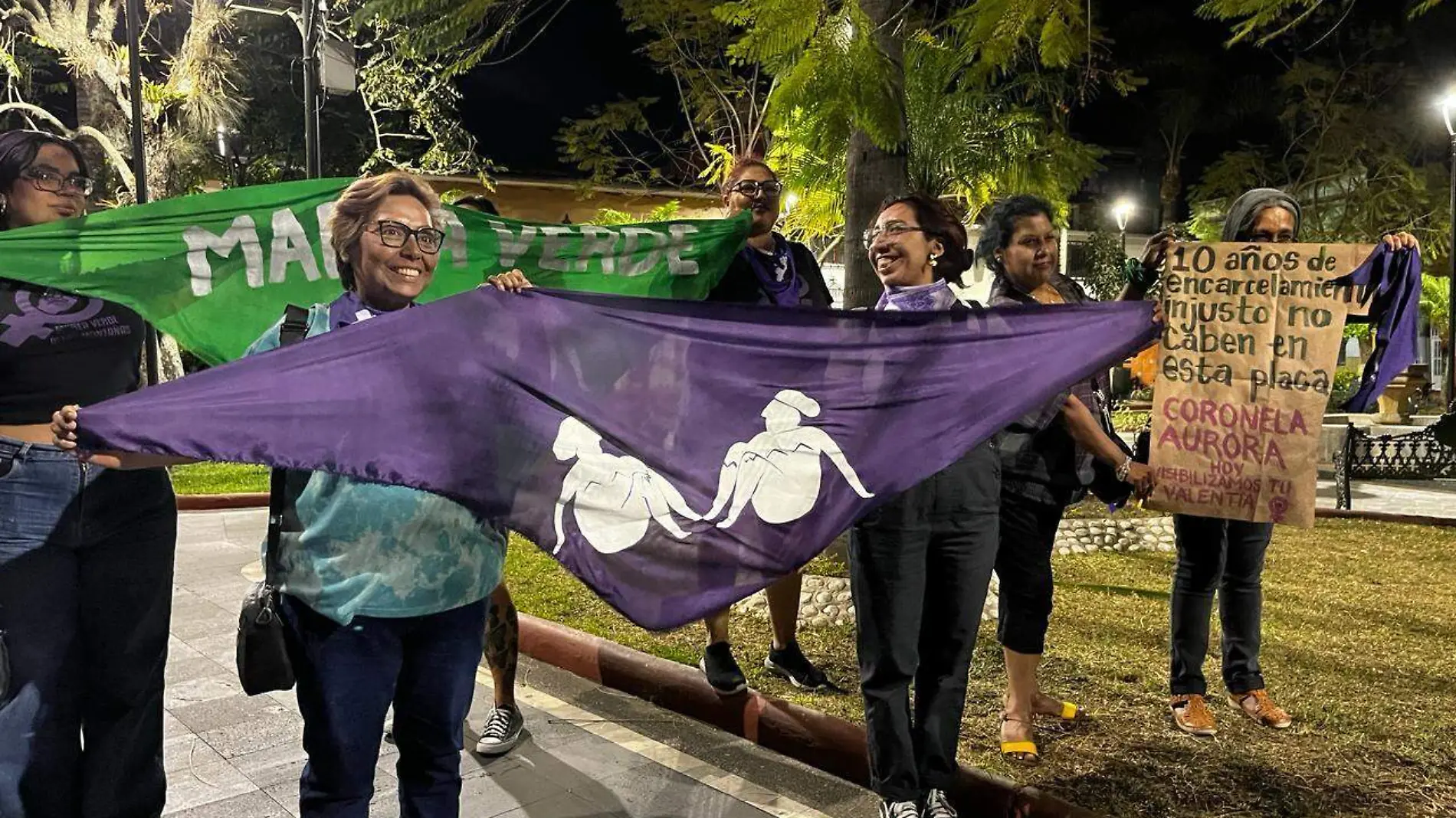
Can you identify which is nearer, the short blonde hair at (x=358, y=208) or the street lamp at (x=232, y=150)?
the short blonde hair at (x=358, y=208)

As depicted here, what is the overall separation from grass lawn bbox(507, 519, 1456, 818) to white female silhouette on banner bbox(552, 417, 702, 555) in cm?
188

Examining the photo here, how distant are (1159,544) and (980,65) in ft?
17.3

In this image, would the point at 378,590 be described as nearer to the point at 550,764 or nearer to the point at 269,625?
the point at 269,625

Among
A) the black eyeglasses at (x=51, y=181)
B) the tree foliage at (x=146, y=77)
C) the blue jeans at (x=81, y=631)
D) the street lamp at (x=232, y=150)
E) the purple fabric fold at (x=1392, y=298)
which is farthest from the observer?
the street lamp at (x=232, y=150)

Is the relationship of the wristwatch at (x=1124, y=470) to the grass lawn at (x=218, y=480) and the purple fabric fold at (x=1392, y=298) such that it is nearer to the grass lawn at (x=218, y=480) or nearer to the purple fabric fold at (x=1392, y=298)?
the purple fabric fold at (x=1392, y=298)

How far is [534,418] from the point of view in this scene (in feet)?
8.43

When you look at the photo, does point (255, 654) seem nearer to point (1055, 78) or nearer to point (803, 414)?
point (803, 414)

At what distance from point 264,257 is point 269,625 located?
6.68ft

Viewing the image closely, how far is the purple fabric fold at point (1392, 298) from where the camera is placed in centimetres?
312

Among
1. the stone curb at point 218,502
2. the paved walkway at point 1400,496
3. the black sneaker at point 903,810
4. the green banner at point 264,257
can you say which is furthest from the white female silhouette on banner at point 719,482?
the stone curb at point 218,502

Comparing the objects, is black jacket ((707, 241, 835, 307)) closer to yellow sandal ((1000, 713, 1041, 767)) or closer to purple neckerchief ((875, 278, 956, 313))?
purple neckerchief ((875, 278, 956, 313))

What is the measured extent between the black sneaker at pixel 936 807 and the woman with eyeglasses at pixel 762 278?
1.10m

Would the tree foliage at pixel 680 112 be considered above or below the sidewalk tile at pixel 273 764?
above

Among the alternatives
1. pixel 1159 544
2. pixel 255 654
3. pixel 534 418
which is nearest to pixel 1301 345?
pixel 534 418
